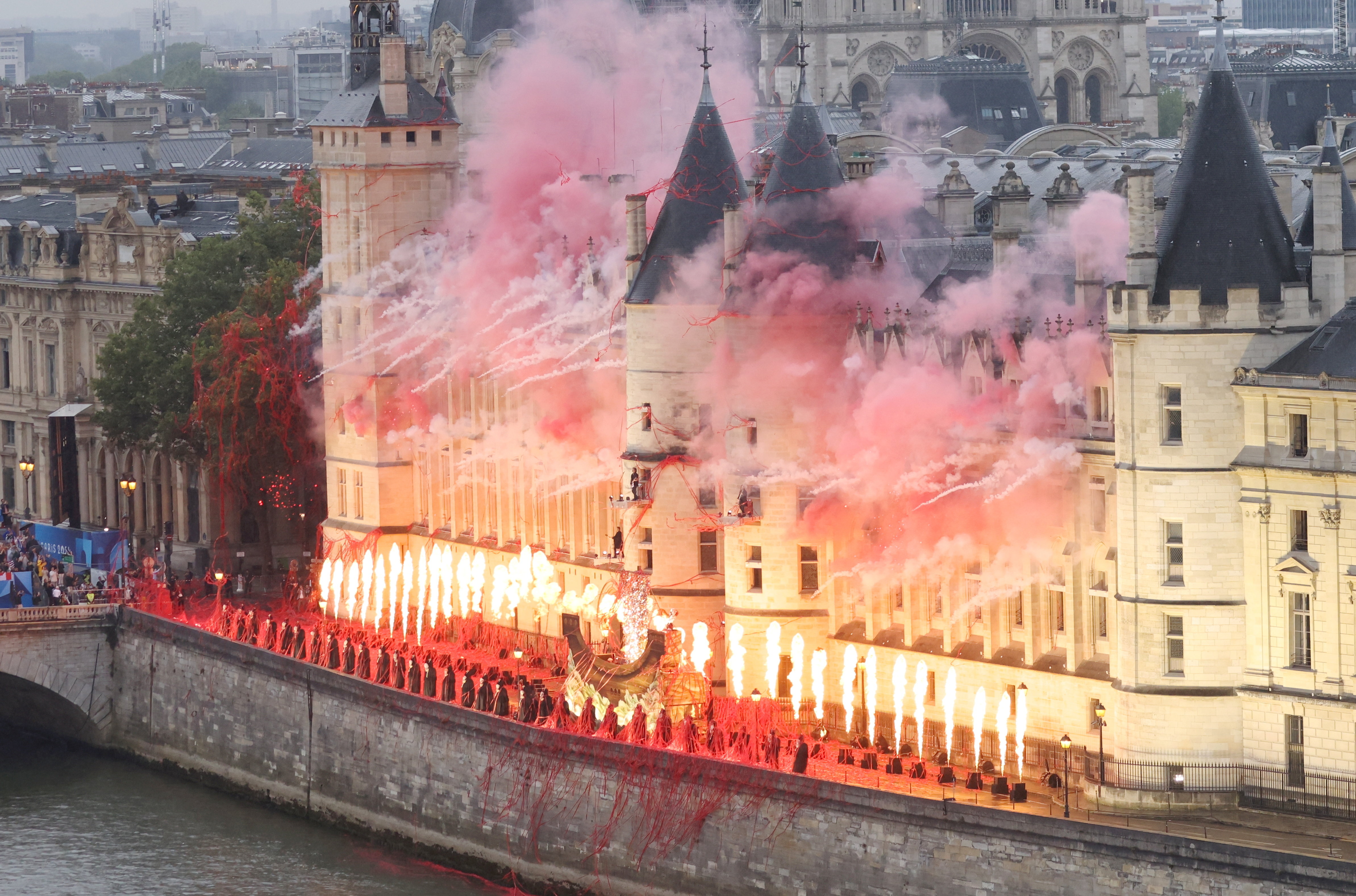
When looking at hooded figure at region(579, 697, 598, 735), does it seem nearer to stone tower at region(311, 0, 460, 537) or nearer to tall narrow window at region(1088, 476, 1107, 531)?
tall narrow window at region(1088, 476, 1107, 531)

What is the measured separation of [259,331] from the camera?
115m

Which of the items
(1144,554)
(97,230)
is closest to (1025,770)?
(1144,554)

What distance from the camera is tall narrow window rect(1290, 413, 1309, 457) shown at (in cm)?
7344

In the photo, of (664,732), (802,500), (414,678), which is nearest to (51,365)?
(414,678)

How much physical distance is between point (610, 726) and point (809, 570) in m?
6.45

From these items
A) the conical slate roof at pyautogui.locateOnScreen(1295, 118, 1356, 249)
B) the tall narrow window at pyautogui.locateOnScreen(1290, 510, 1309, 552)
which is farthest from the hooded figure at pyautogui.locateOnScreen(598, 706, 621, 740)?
the conical slate roof at pyautogui.locateOnScreen(1295, 118, 1356, 249)

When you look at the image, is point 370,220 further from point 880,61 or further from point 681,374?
point 880,61

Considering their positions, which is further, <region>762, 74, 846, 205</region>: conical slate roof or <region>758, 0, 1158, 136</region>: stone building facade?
<region>758, 0, 1158, 136</region>: stone building facade

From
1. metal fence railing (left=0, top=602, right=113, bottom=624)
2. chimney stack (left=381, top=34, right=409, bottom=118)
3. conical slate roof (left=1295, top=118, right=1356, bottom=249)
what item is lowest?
metal fence railing (left=0, top=602, right=113, bottom=624)

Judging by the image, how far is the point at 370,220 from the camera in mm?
107875

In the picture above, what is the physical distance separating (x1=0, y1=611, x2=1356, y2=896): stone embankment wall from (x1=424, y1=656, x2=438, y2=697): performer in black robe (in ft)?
2.80

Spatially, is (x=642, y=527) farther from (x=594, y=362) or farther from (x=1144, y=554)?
(x=1144, y=554)

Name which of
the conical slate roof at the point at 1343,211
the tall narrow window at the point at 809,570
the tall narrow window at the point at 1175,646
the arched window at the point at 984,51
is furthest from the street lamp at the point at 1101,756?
the arched window at the point at 984,51

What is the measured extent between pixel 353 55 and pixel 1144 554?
142 feet
